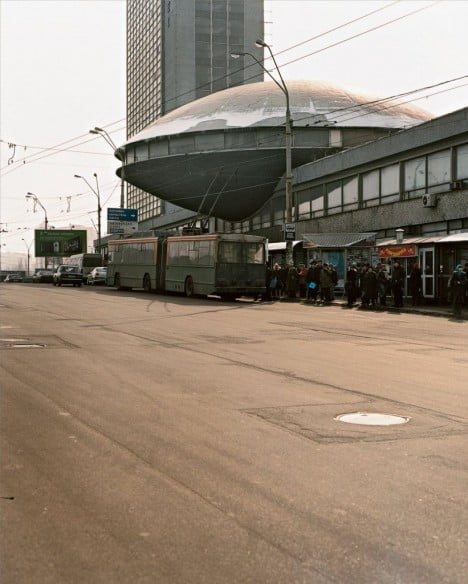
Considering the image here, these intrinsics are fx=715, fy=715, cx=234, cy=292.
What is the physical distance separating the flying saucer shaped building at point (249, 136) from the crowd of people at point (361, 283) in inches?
1003

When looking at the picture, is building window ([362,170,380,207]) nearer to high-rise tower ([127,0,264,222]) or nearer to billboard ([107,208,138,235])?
high-rise tower ([127,0,264,222])

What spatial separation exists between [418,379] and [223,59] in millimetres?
80244

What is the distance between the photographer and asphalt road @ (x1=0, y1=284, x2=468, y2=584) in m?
3.52

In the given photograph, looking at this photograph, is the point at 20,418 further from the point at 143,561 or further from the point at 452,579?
the point at 452,579

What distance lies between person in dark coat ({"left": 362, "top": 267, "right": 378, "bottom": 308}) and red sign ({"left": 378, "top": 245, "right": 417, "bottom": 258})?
2.34 m

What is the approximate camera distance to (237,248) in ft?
103

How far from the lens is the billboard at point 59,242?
3784 inches

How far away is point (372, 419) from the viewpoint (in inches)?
272

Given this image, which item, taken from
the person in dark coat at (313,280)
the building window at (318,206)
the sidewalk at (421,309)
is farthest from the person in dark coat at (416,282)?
the building window at (318,206)

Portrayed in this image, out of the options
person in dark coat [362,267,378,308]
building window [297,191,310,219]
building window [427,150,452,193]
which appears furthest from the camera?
building window [297,191,310,219]

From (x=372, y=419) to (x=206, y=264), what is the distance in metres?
25.0

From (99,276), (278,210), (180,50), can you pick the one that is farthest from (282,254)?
(180,50)

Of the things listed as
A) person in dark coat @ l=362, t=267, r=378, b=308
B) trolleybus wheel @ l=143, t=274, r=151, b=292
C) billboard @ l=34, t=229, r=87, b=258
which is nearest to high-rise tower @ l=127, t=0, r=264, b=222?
trolleybus wheel @ l=143, t=274, r=151, b=292

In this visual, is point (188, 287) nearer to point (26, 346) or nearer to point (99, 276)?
point (26, 346)
